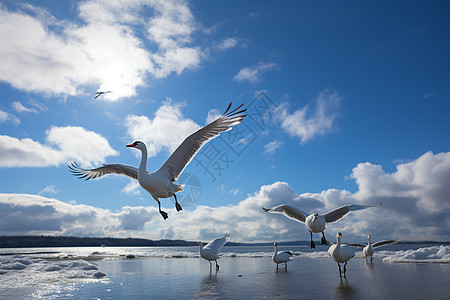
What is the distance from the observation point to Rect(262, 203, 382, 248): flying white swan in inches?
414

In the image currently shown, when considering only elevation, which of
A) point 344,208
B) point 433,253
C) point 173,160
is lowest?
point 433,253

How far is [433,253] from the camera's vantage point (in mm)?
27578

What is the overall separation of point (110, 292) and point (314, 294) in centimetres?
753

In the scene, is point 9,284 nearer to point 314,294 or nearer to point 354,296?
point 314,294

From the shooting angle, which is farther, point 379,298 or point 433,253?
point 433,253

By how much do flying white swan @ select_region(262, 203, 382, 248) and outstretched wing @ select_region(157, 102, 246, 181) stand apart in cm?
546

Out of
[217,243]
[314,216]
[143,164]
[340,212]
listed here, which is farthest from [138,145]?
[217,243]

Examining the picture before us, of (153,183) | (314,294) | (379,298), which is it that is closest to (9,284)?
(314,294)

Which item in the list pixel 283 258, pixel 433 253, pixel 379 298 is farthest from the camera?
pixel 433 253

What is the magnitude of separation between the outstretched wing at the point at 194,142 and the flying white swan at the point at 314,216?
5457 mm

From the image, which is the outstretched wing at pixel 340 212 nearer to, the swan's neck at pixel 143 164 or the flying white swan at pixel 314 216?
the flying white swan at pixel 314 216

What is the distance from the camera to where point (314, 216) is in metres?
10.6

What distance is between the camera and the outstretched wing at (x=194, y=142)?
5726mm

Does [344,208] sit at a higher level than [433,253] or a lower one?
higher
